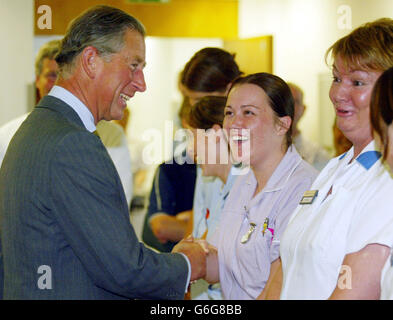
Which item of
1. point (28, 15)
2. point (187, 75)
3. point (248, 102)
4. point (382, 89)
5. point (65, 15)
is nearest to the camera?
point (382, 89)

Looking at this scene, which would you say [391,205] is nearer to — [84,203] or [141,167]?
[84,203]

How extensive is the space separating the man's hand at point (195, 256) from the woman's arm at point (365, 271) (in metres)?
0.63

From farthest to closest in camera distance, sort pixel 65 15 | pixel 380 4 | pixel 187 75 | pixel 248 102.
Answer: pixel 65 15, pixel 380 4, pixel 187 75, pixel 248 102

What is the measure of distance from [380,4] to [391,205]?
214 cm

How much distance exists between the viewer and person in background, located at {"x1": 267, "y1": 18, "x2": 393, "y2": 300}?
4.33 ft

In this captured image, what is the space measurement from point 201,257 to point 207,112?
75cm

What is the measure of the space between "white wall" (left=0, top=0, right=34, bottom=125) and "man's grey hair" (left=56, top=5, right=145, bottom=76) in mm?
2031

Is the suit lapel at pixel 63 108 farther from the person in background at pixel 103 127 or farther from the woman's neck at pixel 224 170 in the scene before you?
the person in background at pixel 103 127

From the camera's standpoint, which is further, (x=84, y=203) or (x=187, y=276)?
(x=187, y=276)

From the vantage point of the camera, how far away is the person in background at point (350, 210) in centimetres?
132

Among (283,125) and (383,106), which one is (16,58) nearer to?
(283,125)

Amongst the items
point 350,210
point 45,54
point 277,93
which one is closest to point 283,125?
point 277,93

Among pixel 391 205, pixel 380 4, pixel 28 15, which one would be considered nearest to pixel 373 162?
pixel 391 205

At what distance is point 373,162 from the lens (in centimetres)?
143
